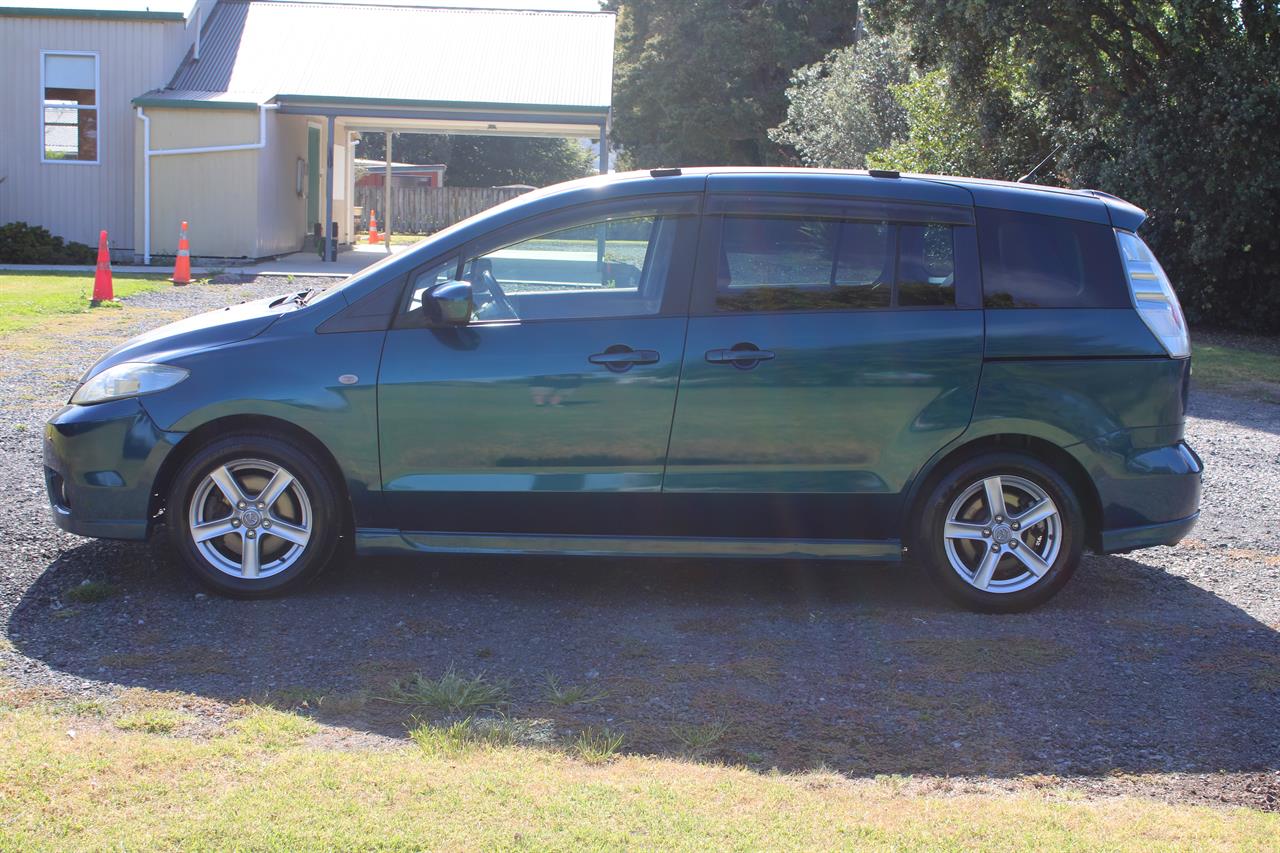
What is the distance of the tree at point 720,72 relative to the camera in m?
48.8

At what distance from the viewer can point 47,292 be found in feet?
58.5

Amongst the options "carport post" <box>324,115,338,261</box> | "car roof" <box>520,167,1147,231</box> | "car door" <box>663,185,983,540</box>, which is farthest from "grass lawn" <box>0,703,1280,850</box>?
"carport post" <box>324,115,338,261</box>

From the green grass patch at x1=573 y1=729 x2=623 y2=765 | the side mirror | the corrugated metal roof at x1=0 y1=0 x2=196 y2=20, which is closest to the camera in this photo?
the green grass patch at x1=573 y1=729 x2=623 y2=765

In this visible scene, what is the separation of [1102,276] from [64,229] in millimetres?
23108

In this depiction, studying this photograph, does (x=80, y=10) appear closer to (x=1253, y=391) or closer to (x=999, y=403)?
(x=1253, y=391)

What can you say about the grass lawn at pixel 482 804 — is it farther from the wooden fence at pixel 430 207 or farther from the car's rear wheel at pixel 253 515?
the wooden fence at pixel 430 207

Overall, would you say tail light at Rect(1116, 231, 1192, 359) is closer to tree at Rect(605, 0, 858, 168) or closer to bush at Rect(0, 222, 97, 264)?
bush at Rect(0, 222, 97, 264)

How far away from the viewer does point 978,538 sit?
562cm

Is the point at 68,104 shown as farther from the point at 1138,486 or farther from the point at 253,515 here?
the point at 1138,486

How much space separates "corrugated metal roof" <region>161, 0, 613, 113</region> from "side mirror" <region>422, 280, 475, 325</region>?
19.5m

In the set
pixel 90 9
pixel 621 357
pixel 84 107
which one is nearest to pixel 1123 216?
pixel 621 357

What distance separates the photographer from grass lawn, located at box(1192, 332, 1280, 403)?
13.2 metres

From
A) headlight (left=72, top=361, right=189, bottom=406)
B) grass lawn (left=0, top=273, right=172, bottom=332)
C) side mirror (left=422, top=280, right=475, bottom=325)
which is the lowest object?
grass lawn (left=0, top=273, right=172, bottom=332)

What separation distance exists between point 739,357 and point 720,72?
46.6m
